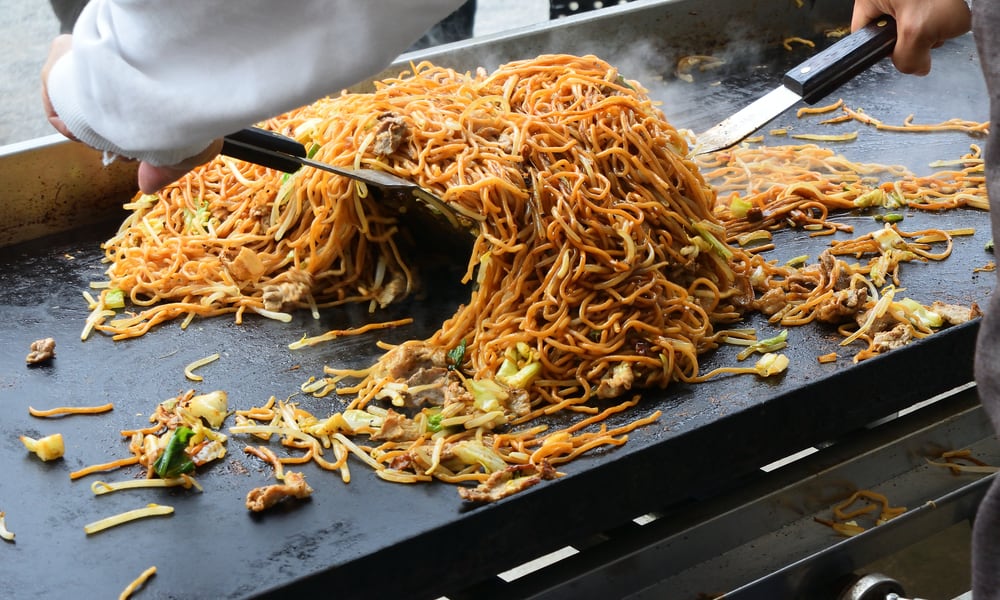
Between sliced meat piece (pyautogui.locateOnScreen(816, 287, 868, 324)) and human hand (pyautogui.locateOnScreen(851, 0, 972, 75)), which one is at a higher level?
human hand (pyautogui.locateOnScreen(851, 0, 972, 75))

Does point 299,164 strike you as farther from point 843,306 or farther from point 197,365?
point 843,306

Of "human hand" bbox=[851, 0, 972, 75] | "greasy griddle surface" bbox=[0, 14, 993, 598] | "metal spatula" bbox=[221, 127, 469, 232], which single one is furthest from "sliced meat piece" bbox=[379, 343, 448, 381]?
"human hand" bbox=[851, 0, 972, 75]

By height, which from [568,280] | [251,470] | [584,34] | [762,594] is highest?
[584,34]

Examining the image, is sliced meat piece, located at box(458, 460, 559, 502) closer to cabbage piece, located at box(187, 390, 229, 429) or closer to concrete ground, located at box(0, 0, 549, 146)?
cabbage piece, located at box(187, 390, 229, 429)

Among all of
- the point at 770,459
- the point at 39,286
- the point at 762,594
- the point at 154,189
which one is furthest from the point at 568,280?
the point at 39,286

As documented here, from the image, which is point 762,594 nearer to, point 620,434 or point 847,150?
point 620,434

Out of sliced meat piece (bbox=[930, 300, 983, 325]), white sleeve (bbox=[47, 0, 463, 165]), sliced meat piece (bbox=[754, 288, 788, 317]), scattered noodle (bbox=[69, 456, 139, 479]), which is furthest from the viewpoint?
sliced meat piece (bbox=[754, 288, 788, 317])

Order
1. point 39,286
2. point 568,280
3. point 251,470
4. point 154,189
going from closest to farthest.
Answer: point 154,189, point 251,470, point 568,280, point 39,286
